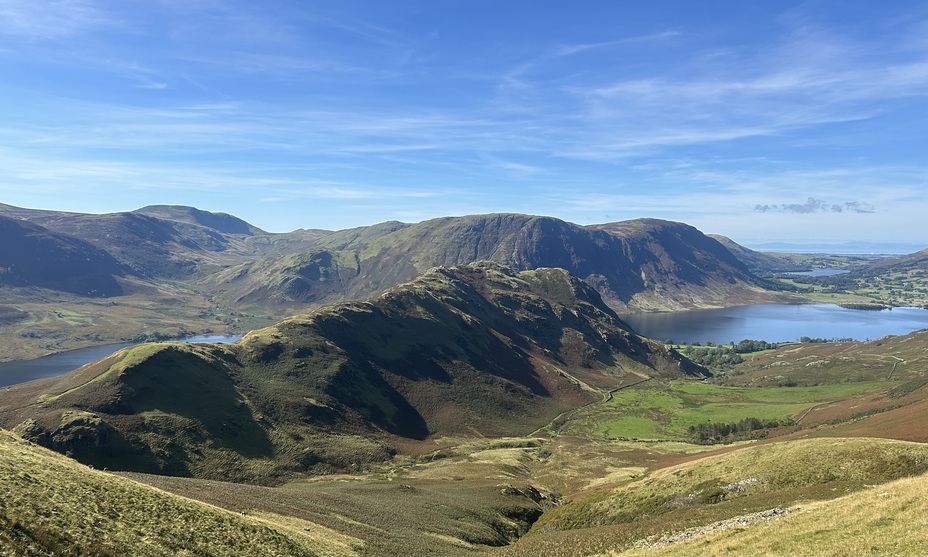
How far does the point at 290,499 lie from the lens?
6888 centimetres

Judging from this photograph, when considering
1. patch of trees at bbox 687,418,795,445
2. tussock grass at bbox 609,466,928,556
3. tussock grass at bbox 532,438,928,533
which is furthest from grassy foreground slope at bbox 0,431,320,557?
patch of trees at bbox 687,418,795,445

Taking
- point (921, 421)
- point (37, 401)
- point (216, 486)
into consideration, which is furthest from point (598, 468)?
point (37, 401)

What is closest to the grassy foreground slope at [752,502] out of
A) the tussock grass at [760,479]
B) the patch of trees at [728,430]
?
the tussock grass at [760,479]

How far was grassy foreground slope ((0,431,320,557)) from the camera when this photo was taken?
90.8 feet

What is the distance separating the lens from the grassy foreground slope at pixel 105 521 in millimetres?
27688

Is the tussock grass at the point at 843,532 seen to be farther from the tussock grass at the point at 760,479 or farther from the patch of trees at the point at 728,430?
the patch of trees at the point at 728,430

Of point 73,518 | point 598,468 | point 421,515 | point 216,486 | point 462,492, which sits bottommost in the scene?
point 598,468

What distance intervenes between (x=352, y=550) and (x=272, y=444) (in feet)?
310

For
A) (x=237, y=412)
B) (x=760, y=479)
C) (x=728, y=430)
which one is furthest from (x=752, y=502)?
(x=728, y=430)

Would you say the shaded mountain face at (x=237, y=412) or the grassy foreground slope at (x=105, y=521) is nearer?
the grassy foreground slope at (x=105, y=521)

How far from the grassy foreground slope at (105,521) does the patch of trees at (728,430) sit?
520 feet

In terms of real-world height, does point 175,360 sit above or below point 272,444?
above

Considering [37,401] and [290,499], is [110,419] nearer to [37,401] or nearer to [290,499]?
[37,401]

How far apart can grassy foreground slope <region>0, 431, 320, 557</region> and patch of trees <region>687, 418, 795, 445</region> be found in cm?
15838
